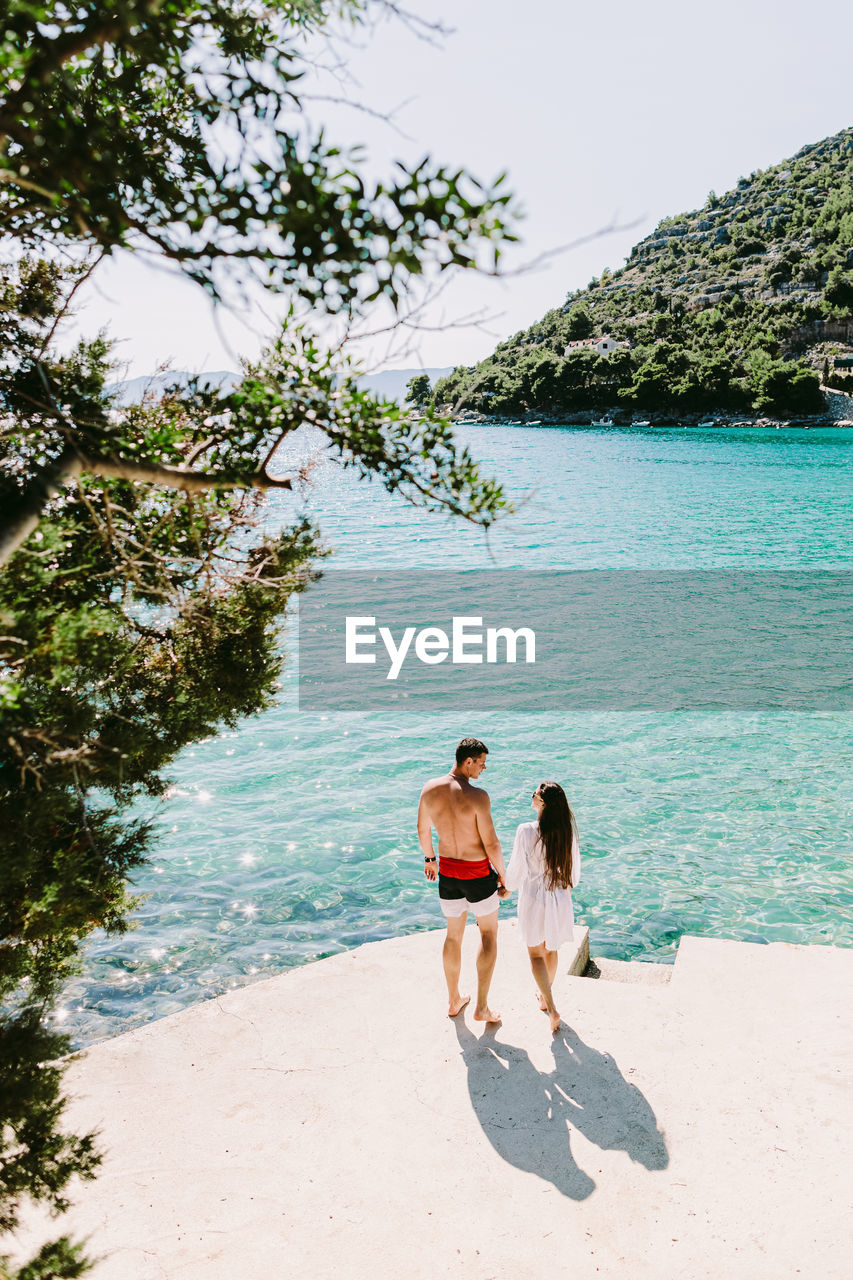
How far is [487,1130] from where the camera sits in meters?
5.03

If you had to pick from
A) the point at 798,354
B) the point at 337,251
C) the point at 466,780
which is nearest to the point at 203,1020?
the point at 466,780

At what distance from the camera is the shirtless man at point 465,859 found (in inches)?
233

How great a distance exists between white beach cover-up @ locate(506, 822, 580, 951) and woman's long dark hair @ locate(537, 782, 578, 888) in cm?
7

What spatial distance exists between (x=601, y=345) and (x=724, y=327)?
18.5 m

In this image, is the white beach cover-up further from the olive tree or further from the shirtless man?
the olive tree

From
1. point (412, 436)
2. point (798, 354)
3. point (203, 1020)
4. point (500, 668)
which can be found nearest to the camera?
point (412, 436)

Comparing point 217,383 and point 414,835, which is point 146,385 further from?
point 414,835

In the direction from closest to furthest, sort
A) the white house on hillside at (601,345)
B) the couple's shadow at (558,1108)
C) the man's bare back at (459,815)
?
1. the couple's shadow at (558,1108)
2. the man's bare back at (459,815)
3. the white house on hillside at (601,345)

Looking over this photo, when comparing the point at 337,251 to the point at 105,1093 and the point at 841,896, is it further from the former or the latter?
the point at 841,896

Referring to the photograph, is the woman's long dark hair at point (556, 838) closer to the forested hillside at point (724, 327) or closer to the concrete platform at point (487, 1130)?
the concrete platform at point (487, 1130)

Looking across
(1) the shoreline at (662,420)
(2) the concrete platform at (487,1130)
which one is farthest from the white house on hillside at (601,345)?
(2) the concrete platform at (487,1130)

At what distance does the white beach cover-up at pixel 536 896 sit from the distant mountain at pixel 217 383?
360 centimetres

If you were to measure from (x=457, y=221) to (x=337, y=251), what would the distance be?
1.11 ft

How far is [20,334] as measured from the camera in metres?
4.02
